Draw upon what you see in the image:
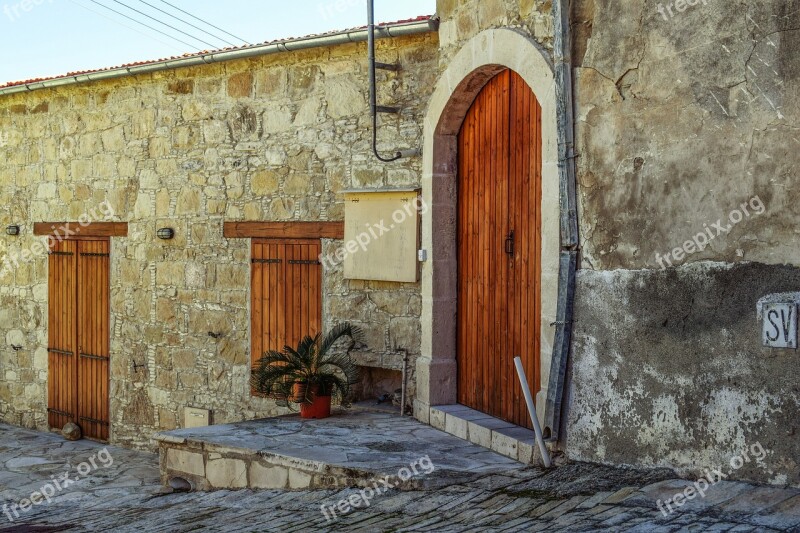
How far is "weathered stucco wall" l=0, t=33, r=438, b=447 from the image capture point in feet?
26.2

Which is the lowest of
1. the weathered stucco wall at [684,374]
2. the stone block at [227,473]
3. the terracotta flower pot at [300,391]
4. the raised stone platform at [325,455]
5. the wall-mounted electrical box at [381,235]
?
the stone block at [227,473]

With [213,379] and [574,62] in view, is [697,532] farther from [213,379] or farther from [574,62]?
[213,379]

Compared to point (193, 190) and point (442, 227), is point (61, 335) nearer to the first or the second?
point (193, 190)

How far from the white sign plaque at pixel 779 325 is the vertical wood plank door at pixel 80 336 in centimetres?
783

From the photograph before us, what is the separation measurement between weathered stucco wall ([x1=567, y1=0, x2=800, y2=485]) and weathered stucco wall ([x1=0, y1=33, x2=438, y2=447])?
2648 millimetres

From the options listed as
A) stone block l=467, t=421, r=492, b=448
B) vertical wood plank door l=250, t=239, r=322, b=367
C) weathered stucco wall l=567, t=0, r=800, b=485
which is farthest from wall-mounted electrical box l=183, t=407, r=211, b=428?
weathered stucco wall l=567, t=0, r=800, b=485

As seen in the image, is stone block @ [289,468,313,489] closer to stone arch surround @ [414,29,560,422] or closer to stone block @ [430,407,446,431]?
stone block @ [430,407,446,431]

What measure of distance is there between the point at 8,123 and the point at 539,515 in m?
9.36

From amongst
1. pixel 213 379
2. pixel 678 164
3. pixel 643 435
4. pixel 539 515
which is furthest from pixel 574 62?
pixel 213 379

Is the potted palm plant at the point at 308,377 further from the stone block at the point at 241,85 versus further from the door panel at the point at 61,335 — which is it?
the door panel at the point at 61,335

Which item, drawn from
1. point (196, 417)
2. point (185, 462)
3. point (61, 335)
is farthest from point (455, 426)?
point (61, 335)

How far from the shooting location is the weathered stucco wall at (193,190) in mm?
7996

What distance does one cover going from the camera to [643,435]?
15.9 feet

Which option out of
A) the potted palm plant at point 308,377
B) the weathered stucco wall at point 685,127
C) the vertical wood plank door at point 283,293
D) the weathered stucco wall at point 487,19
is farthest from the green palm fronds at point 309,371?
the weathered stucco wall at point 685,127
